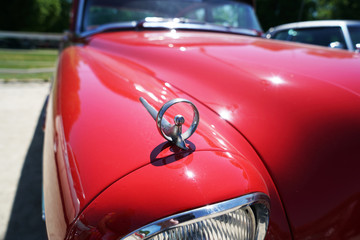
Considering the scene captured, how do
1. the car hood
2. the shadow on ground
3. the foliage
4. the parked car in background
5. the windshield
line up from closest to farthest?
1. the car hood
2. the shadow on ground
3. the windshield
4. the parked car in background
5. the foliage

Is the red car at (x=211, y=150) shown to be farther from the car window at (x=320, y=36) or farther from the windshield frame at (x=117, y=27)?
the car window at (x=320, y=36)

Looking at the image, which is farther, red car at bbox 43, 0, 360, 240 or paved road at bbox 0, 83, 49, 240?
paved road at bbox 0, 83, 49, 240

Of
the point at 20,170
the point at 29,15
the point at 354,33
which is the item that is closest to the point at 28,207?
the point at 20,170

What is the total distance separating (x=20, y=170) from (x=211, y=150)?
2346 mm

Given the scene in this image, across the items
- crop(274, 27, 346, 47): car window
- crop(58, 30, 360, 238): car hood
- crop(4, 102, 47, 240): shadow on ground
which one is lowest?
crop(4, 102, 47, 240): shadow on ground

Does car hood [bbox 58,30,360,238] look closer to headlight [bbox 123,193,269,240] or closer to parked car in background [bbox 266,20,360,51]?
headlight [bbox 123,193,269,240]

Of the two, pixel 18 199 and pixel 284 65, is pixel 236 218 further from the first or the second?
pixel 18 199

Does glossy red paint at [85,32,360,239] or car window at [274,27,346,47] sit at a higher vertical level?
car window at [274,27,346,47]

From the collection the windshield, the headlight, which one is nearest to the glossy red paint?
the headlight

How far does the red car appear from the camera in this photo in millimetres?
664

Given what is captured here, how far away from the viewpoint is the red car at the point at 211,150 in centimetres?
66

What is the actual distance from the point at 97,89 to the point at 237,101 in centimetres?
54

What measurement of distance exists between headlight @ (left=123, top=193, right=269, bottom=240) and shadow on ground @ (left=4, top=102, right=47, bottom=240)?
44.1 inches

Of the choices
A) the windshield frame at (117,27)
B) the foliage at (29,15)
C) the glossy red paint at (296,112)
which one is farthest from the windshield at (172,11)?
the foliage at (29,15)
